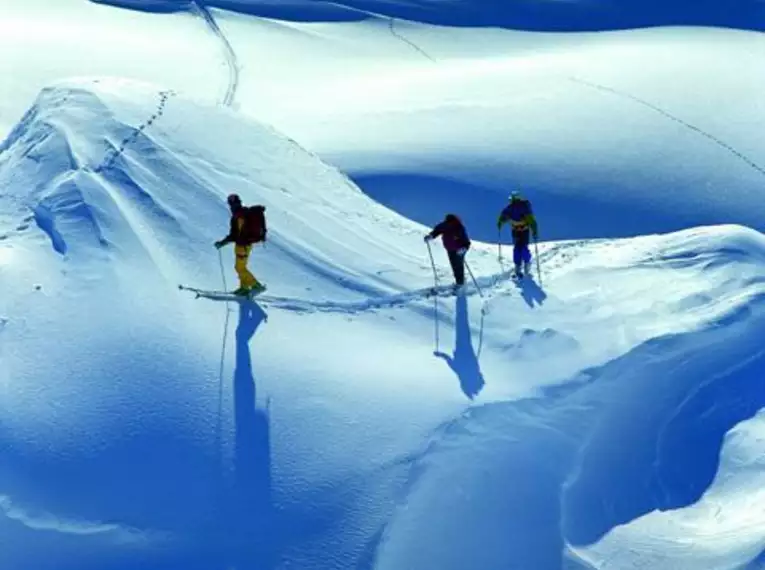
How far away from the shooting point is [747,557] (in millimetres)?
10656

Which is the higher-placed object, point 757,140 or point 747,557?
point 757,140

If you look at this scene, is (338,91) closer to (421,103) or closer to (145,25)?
(421,103)

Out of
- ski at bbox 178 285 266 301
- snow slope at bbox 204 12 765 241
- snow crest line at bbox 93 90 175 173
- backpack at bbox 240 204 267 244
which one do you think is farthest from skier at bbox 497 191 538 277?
snow crest line at bbox 93 90 175 173

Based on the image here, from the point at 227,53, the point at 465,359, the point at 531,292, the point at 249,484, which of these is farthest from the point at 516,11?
the point at 249,484

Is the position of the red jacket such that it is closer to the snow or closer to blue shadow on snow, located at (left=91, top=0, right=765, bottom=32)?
the snow

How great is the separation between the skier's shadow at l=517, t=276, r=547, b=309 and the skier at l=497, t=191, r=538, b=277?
207 millimetres

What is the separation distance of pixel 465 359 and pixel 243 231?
3251 millimetres

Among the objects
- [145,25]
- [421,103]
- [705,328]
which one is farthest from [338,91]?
[705,328]

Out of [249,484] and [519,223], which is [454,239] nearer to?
[519,223]

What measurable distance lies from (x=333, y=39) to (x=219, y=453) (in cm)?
2268

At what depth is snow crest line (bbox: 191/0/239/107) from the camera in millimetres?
27328

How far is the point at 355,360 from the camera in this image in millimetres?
12594

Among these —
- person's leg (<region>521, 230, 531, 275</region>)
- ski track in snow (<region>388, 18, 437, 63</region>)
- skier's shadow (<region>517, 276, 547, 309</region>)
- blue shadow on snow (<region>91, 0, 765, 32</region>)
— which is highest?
blue shadow on snow (<region>91, 0, 765, 32</region>)

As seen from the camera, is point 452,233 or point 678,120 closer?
point 452,233
